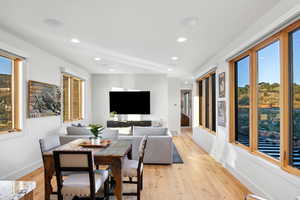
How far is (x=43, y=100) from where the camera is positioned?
15.2ft

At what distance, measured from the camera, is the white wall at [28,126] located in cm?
350

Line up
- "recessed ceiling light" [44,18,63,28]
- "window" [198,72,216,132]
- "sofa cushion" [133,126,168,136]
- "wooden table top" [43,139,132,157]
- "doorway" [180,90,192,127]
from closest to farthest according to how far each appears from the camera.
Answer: "wooden table top" [43,139,132,157], "recessed ceiling light" [44,18,63,28], "sofa cushion" [133,126,168,136], "window" [198,72,216,132], "doorway" [180,90,192,127]

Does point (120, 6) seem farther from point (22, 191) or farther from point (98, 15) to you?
point (22, 191)

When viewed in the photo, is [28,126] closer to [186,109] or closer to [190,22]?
[190,22]

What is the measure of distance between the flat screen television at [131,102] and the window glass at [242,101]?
14.8 feet

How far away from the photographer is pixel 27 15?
2852 mm

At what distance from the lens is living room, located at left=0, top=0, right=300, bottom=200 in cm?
246

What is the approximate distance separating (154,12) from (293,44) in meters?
1.76

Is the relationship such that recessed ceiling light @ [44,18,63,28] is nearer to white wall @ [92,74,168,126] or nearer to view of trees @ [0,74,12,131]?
view of trees @ [0,74,12,131]

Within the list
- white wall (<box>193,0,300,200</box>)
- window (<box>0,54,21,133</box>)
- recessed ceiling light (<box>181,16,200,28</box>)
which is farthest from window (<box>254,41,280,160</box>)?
window (<box>0,54,21,133</box>)

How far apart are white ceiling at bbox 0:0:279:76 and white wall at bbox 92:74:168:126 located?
3450 mm

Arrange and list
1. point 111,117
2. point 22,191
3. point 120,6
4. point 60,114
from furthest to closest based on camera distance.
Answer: point 111,117 < point 60,114 < point 120,6 < point 22,191

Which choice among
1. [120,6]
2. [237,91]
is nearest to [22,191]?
[120,6]

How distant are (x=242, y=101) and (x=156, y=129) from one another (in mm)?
1968
